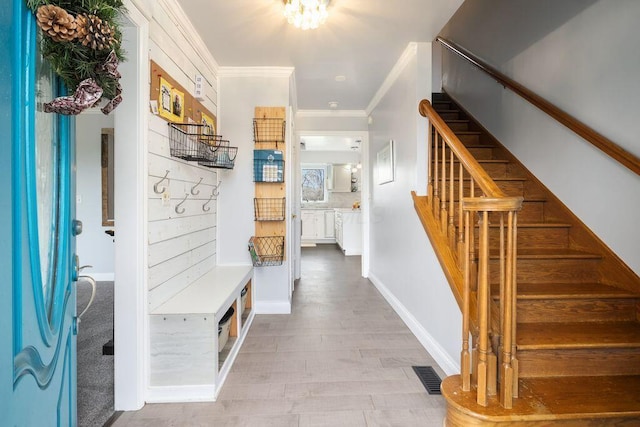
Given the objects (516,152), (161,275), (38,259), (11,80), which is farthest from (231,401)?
(516,152)

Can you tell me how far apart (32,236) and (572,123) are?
283cm

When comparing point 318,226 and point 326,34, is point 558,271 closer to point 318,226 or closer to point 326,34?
point 326,34

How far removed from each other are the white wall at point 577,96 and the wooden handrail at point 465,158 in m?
0.85

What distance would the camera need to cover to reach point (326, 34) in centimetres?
238

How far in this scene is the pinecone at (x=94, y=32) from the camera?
3.00 feet

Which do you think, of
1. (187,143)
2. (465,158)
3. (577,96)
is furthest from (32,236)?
(577,96)

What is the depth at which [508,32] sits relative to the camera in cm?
282

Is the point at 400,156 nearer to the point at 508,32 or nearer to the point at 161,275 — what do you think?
the point at 508,32

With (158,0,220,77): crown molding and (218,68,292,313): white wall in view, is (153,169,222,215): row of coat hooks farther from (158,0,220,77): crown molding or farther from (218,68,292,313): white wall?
(158,0,220,77): crown molding

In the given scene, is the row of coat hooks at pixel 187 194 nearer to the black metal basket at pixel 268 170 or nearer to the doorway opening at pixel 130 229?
the doorway opening at pixel 130 229

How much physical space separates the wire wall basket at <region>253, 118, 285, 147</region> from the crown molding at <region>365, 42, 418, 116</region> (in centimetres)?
122

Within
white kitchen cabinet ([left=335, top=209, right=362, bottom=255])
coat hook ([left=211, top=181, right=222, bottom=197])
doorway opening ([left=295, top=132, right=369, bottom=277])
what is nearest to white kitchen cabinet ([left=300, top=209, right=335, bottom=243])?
doorway opening ([left=295, top=132, right=369, bottom=277])

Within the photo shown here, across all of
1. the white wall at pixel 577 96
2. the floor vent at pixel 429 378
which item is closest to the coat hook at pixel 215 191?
the floor vent at pixel 429 378

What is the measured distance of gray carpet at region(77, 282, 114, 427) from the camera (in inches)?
63.7
